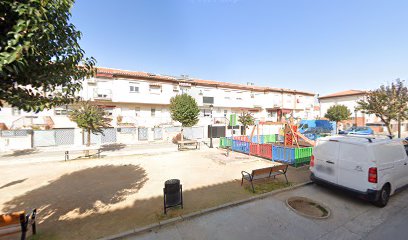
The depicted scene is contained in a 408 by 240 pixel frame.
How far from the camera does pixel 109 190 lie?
6625mm

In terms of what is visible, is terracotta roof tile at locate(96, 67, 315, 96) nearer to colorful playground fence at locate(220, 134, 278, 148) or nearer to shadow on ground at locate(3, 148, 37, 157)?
shadow on ground at locate(3, 148, 37, 157)

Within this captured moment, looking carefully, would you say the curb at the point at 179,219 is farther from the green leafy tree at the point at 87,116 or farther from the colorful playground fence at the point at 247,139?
the green leafy tree at the point at 87,116

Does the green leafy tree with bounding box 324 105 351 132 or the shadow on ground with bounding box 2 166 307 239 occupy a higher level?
the green leafy tree with bounding box 324 105 351 132

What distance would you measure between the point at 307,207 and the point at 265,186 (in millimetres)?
1636

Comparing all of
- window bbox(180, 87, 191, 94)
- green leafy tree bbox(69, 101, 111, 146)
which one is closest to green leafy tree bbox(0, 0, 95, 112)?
green leafy tree bbox(69, 101, 111, 146)

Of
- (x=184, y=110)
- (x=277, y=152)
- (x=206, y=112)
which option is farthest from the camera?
(x=206, y=112)

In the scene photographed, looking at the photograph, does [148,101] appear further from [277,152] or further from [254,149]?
[277,152]

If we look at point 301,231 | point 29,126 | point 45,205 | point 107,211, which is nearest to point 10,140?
point 29,126

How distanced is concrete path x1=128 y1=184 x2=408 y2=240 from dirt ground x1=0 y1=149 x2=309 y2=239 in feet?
2.26

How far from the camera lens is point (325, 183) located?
5.96m

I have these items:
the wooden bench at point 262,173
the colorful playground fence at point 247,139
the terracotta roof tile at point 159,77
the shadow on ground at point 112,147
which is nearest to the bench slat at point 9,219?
the wooden bench at point 262,173

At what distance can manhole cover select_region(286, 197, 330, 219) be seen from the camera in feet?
16.1

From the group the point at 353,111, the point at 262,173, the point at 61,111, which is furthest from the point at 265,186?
the point at 353,111

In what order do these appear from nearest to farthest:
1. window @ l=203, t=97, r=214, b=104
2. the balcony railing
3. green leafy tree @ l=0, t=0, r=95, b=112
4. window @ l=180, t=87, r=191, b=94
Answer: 1. green leafy tree @ l=0, t=0, r=95, b=112
2. the balcony railing
3. window @ l=180, t=87, r=191, b=94
4. window @ l=203, t=97, r=214, b=104
